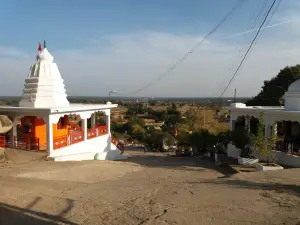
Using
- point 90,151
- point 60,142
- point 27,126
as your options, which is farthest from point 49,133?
point 90,151

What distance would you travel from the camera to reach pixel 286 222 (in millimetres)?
6746

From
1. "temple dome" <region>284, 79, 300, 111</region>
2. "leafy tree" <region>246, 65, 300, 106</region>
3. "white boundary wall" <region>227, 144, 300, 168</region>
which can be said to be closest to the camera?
"white boundary wall" <region>227, 144, 300, 168</region>

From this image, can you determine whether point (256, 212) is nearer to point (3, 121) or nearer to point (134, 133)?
point (3, 121)

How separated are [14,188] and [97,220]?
334cm

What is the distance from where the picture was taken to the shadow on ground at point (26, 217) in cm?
694

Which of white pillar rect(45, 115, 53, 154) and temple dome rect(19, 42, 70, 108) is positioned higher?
temple dome rect(19, 42, 70, 108)

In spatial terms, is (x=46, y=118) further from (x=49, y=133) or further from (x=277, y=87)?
(x=277, y=87)

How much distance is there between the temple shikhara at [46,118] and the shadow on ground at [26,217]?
26.4ft

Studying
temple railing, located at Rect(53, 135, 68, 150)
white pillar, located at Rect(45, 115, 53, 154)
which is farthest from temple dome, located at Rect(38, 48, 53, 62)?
temple railing, located at Rect(53, 135, 68, 150)

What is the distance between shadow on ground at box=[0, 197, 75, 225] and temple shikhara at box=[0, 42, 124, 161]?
8.06 m

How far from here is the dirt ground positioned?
23.1 ft

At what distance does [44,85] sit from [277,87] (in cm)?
2307

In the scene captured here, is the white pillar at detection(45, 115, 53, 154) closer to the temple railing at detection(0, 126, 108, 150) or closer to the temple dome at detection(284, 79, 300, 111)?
the temple railing at detection(0, 126, 108, 150)

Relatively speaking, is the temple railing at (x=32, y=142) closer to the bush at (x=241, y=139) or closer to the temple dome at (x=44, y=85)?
the temple dome at (x=44, y=85)
